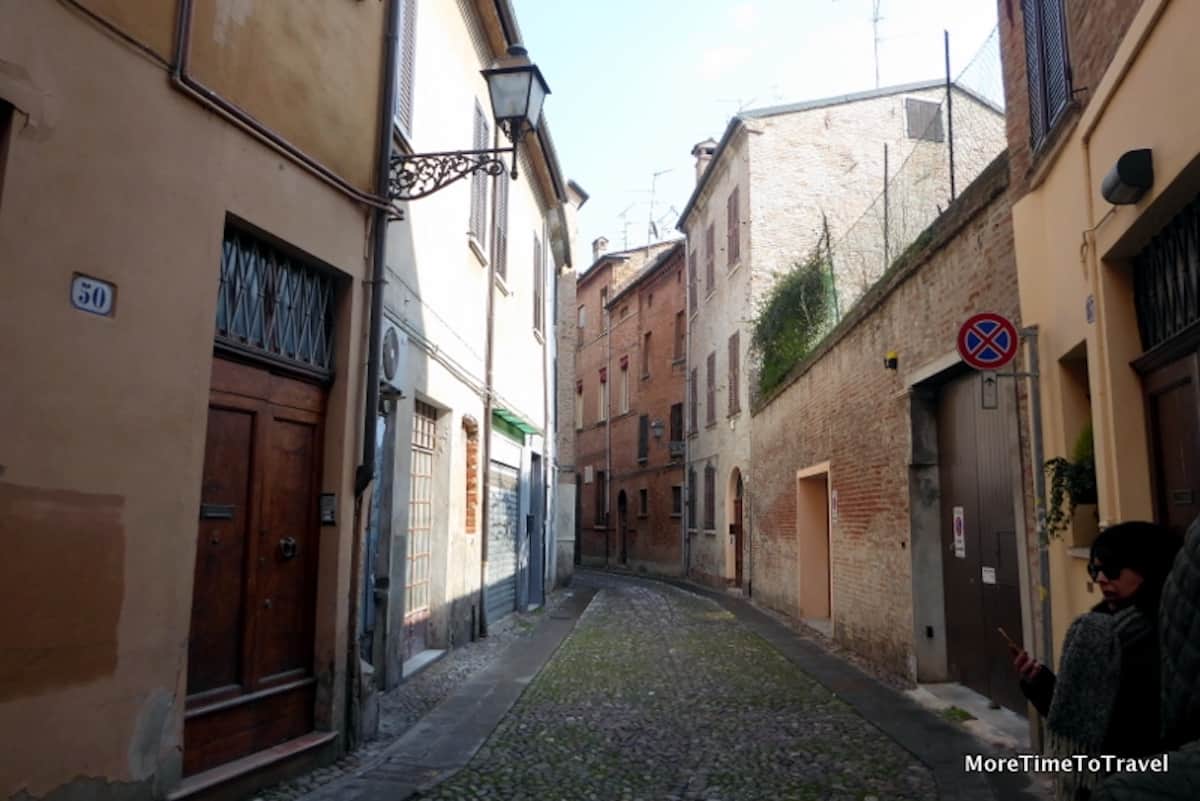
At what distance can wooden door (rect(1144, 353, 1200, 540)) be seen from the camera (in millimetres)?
4203

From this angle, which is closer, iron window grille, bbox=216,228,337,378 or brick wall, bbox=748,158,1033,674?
iron window grille, bbox=216,228,337,378

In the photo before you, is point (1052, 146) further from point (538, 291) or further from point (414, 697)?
point (538, 291)

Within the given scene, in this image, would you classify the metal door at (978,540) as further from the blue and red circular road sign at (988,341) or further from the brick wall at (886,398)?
the blue and red circular road sign at (988,341)

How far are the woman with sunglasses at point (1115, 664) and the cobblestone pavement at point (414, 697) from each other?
3905mm

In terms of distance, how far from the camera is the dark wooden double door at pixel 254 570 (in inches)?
193

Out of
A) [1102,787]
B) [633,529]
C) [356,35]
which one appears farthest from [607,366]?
[1102,787]

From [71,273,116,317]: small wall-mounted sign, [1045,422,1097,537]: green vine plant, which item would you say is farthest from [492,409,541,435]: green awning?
[71,273,116,317]: small wall-mounted sign

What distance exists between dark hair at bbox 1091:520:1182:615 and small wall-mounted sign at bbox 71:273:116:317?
3894 mm

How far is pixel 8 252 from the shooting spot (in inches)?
142

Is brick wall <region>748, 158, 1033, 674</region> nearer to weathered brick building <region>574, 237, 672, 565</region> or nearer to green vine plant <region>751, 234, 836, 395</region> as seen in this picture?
green vine plant <region>751, 234, 836, 395</region>

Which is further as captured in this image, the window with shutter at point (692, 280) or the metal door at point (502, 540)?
the window with shutter at point (692, 280)

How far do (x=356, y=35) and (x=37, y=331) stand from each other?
3338mm

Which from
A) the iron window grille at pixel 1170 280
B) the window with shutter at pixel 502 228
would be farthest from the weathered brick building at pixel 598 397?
the iron window grille at pixel 1170 280

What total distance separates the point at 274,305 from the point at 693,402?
68.8ft
